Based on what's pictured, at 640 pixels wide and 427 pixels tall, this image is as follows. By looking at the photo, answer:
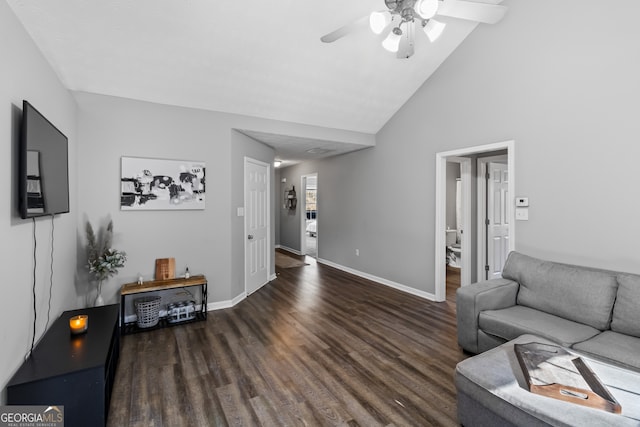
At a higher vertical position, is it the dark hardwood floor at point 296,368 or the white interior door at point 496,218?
the white interior door at point 496,218

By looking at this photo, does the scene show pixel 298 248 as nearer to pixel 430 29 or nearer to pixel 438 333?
pixel 438 333

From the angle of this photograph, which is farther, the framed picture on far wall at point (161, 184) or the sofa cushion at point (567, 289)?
the framed picture on far wall at point (161, 184)

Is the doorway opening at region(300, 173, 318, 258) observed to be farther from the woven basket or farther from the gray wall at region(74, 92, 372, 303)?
the woven basket

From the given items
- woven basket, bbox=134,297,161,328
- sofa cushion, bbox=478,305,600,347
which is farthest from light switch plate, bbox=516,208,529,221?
woven basket, bbox=134,297,161,328

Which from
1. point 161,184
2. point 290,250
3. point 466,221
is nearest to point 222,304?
point 161,184

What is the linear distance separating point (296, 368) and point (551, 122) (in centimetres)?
321

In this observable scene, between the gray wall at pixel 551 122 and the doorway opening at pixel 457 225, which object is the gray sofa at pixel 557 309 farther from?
the doorway opening at pixel 457 225

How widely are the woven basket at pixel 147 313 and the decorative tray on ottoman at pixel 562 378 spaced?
329cm

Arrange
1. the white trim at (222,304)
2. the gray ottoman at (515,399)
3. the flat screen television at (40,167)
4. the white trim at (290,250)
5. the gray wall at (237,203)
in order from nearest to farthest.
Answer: the gray ottoman at (515,399), the flat screen television at (40,167), the white trim at (222,304), the gray wall at (237,203), the white trim at (290,250)

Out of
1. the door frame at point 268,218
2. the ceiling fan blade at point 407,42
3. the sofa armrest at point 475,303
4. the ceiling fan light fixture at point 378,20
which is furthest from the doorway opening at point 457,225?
the door frame at point 268,218

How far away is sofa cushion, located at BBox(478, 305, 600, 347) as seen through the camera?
213 cm

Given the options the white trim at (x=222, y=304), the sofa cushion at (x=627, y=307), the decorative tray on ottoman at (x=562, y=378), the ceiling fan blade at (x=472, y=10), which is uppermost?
the ceiling fan blade at (x=472, y=10)

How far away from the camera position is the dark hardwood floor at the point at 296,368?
1.94 m

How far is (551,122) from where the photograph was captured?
113 inches
